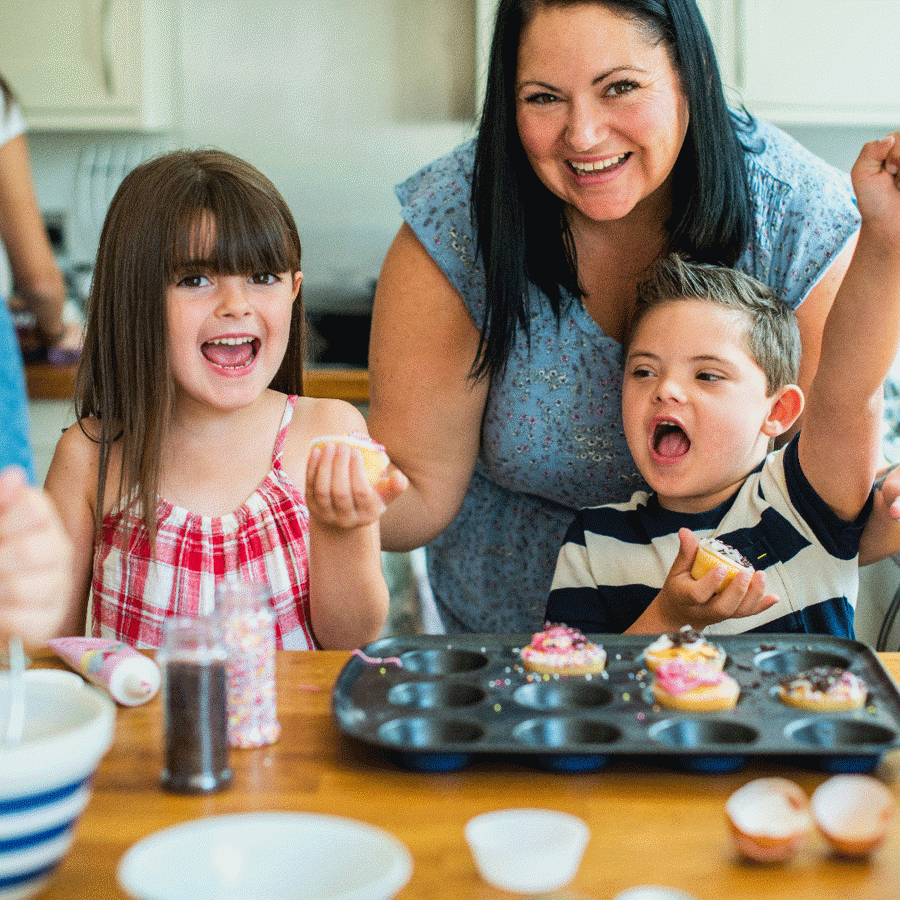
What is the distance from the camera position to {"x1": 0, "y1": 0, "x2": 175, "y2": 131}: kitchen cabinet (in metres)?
3.42

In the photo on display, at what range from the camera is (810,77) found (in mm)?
3283

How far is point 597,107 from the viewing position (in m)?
1.46

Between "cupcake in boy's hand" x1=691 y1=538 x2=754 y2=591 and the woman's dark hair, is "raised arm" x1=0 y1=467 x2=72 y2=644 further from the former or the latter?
the woman's dark hair

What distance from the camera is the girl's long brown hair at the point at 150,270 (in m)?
1.39

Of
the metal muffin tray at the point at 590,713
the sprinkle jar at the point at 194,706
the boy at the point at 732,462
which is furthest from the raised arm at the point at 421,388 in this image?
the sprinkle jar at the point at 194,706

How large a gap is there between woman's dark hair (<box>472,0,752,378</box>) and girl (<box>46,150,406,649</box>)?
309 millimetres

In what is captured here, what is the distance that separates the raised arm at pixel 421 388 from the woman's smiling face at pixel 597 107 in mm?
256

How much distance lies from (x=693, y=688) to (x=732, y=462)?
2.04 feet

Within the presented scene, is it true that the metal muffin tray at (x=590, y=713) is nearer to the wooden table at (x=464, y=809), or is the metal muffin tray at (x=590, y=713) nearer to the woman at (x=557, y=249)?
the wooden table at (x=464, y=809)

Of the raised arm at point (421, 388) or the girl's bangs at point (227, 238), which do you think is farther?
the raised arm at point (421, 388)

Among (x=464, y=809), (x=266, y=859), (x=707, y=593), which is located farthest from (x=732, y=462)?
(x=266, y=859)

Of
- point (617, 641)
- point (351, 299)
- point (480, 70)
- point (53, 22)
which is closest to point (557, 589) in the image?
point (617, 641)

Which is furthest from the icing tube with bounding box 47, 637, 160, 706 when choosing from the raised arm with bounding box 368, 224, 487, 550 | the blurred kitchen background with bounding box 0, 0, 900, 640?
the blurred kitchen background with bounding box 0, 0, 900, 640

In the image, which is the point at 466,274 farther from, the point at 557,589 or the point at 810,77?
the point at 810,77
